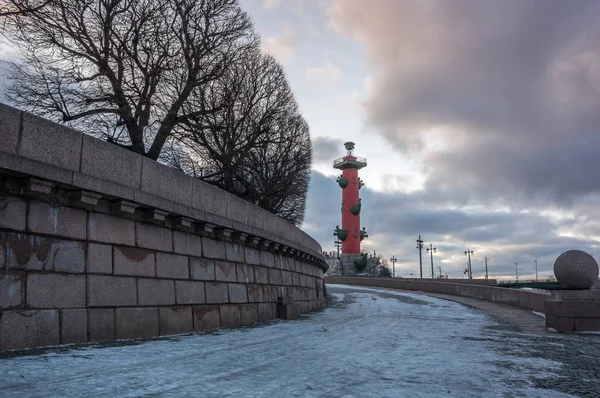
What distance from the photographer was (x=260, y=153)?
962 inches

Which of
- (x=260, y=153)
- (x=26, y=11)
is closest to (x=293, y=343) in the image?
(x=26, y=11)

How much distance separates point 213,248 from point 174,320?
7.79ft

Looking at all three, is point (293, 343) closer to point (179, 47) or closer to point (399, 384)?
point (399, 384)

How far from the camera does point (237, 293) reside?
12.2 m

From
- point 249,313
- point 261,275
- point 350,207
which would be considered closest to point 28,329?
point 249,313

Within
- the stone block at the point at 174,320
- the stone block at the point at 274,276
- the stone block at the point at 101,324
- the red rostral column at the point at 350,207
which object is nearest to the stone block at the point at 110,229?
the stone block at the point at 101,324

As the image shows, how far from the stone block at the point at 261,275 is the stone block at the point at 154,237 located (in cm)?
428

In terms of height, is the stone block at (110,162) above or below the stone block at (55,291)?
above

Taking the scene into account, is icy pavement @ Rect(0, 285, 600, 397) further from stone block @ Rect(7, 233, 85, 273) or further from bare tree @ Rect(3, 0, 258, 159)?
bare tree @ Rect(3, 0, 258, 159)

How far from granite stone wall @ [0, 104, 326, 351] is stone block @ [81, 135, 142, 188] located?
0.02m

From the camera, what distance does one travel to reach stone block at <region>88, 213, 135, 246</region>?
794 centimetres

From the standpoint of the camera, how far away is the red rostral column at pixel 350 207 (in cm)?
6016

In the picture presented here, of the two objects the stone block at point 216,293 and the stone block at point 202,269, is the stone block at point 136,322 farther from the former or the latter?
the stone block at point 216,293

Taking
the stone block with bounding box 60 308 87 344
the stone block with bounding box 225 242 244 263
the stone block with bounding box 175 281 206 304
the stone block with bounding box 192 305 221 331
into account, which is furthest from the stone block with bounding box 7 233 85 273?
the stone block with bounding box 225 242 244 263
